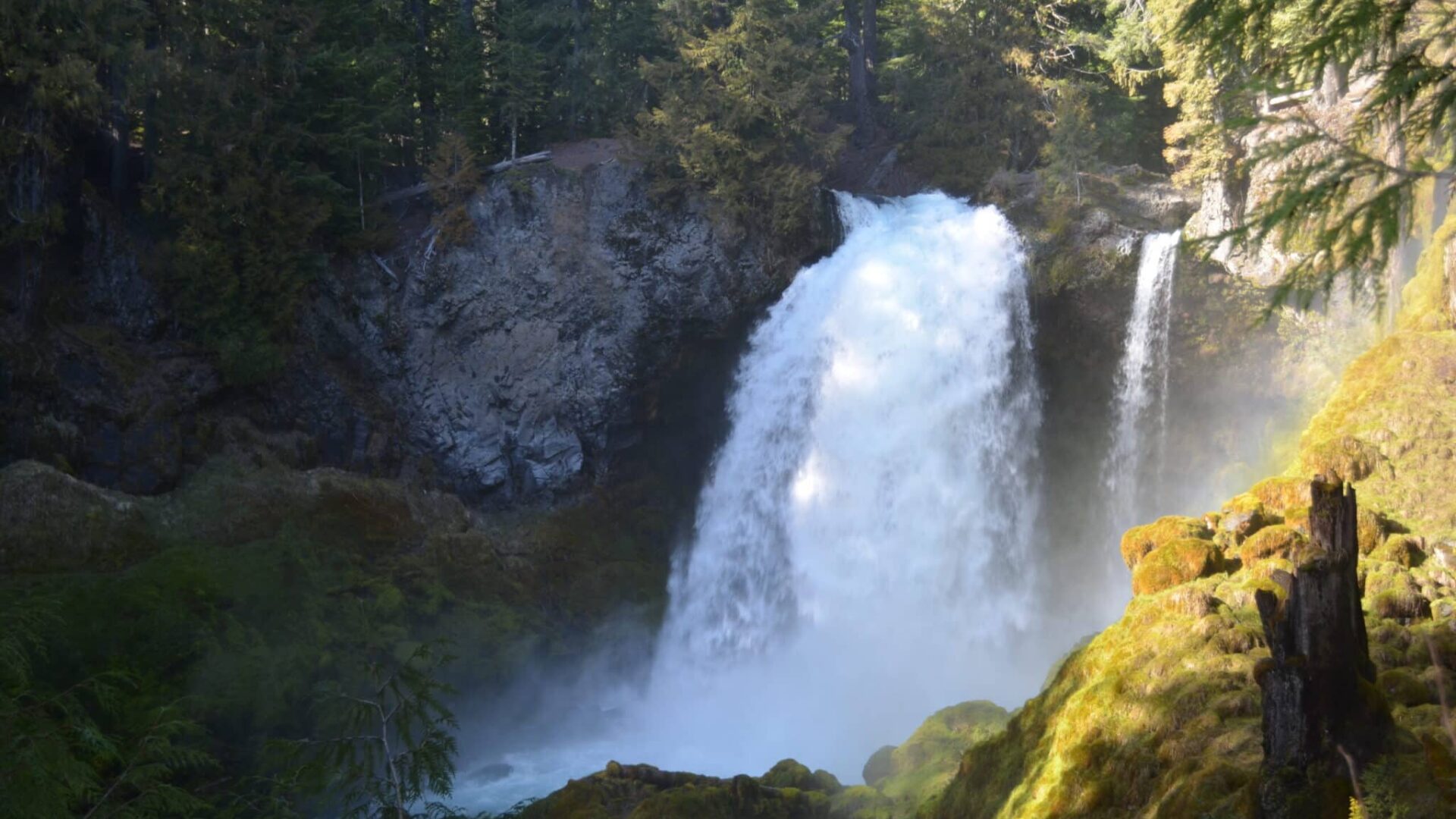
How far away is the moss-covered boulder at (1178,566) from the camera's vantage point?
358 inches

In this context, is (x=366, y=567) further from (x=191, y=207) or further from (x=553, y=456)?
(x=191, y=207)

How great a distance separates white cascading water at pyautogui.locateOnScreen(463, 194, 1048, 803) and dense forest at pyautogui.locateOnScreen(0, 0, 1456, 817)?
2468 millimetres

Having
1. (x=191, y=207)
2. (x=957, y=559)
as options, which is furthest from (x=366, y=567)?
(x=957, y=559)

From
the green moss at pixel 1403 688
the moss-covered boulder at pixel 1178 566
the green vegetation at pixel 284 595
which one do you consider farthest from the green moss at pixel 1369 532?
the green vegetation at pixel 284 595

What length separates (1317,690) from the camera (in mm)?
5789

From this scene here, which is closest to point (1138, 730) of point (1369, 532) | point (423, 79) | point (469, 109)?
point (1369, 532)

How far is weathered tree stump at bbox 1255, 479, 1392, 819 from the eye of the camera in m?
5.72

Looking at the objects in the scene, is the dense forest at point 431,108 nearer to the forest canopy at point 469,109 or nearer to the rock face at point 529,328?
the forest canopy at point 469,109

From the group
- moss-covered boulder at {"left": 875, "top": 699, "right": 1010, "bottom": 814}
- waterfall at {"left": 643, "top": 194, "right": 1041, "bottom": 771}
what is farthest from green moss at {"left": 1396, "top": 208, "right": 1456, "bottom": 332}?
moss-covered boulder at {"left": 875, "top": 699, "right": 1010, "bottom": 814}

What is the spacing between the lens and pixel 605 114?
84.0ft

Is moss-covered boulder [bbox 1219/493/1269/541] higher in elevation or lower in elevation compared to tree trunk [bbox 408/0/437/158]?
lower

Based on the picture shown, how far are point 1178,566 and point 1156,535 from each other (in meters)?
1.01

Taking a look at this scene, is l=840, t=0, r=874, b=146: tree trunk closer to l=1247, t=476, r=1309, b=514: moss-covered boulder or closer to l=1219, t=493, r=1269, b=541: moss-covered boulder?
l=1247, t=476, r=1309, b=514: moss-covered boulder

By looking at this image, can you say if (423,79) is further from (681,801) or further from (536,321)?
(681,801)
